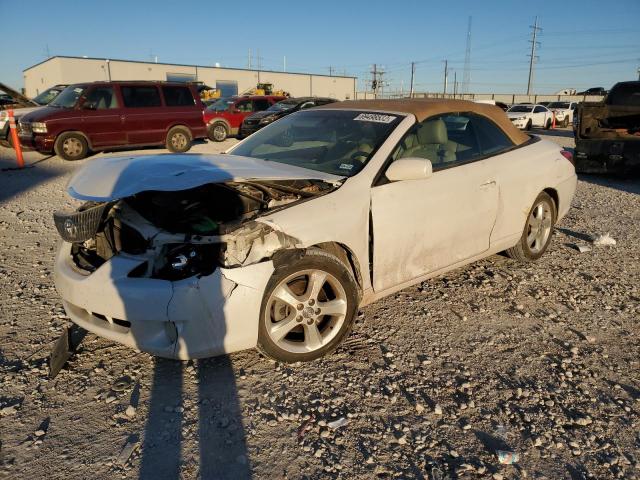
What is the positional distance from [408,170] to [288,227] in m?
0.95

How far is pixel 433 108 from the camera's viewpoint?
3791mm

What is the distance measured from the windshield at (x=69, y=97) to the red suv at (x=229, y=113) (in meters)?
5.30

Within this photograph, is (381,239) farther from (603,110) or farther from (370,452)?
(603,110)

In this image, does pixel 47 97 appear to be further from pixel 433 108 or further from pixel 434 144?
pixel 434 144

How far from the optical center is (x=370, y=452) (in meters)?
2.23

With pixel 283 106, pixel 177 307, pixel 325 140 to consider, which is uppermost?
pixel 325 140

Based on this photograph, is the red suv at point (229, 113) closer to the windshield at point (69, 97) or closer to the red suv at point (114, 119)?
the red suv at point (114, 119)

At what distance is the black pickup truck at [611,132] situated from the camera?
8.95m

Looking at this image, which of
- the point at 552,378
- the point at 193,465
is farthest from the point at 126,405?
the point at 552,378

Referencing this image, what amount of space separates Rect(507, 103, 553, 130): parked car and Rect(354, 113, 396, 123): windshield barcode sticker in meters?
22.4

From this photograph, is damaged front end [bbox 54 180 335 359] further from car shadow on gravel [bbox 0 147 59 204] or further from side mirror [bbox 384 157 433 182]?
car shadow on gravel [bbox 0 147 59 204]

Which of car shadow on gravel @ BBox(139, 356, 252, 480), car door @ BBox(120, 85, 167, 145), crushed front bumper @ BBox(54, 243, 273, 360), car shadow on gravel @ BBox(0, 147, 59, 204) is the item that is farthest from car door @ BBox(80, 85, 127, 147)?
car shadow on gravel @ BBox(139, 356, 252, 480)

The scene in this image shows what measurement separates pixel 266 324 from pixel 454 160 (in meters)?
2.06

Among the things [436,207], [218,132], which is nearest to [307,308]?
[436,207]
